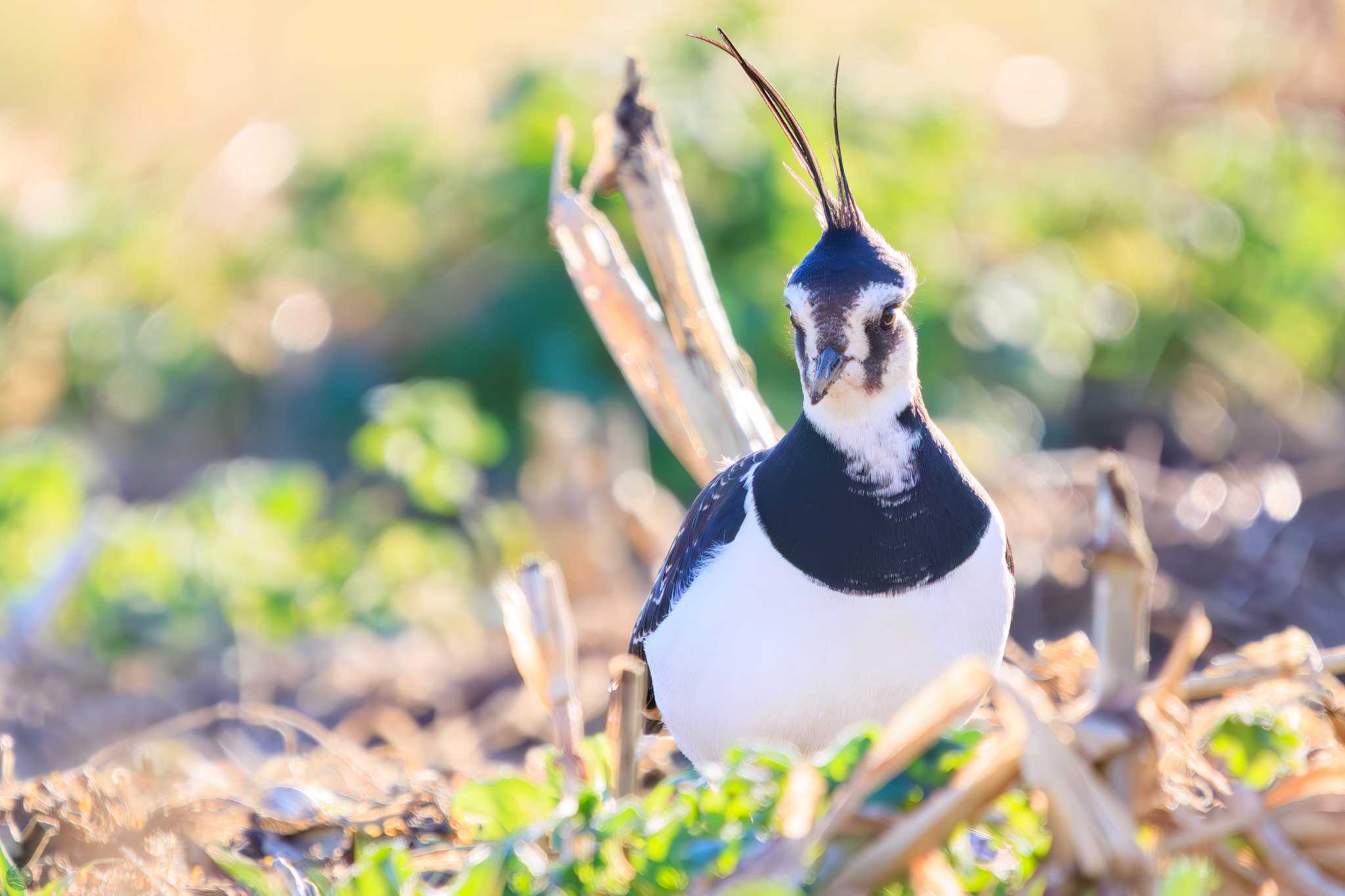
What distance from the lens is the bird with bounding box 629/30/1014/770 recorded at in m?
2.48

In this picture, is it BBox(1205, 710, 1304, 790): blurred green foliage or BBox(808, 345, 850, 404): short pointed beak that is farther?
BBox(808, 345, 850, 404): short pointed beak

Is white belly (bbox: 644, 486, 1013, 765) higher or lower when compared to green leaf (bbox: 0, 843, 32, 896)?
lower

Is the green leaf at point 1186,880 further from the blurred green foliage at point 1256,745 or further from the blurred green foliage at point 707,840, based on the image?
the blurred green foliage at point 1256,745

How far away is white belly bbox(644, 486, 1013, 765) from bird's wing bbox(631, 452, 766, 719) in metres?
0.09

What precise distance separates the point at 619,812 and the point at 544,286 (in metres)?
4.94

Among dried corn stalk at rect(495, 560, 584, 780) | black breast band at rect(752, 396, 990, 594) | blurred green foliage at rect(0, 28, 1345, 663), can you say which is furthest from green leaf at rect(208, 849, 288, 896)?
blurred green foliage at rect(0, 28, 1345, 663)

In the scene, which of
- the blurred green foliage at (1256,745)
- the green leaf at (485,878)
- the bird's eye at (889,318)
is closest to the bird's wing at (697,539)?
the bird's eye at (889,318)

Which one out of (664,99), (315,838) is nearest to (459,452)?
(664,99)

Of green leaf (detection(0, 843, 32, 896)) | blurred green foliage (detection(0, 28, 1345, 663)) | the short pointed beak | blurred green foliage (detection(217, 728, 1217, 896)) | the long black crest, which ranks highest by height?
the long black crest

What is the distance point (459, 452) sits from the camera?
5.34 metres

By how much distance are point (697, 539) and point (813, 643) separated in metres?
0.44

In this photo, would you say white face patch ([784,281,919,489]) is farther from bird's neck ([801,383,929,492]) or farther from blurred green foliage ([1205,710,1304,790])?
blurred green foliage ([1205,710,1304,790])

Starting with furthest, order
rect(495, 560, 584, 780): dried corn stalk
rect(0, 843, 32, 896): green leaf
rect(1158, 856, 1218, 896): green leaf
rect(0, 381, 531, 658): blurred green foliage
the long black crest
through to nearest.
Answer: rect(0, 381, 531, 658): blurred green foliage, the long black crest, rect(495, 560, 584, 780): dried corn stalk, rect(0, 843, 32, 896): green leaf, rect(1158, 856, 1218, 896): green leaf

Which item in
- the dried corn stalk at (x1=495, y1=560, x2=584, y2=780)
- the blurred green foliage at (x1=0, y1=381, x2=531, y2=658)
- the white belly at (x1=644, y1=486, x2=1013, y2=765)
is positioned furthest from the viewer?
the blurred green foliage at (x1=0, y1=381, x2=531, y2=658)
